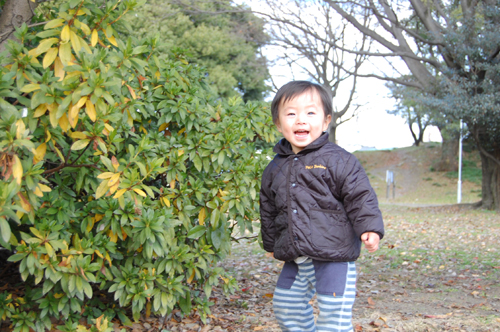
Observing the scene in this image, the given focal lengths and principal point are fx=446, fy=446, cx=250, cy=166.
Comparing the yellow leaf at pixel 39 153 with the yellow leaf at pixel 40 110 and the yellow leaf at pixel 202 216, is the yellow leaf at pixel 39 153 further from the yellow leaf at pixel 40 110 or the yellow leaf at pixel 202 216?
the yellow leaf at pixel 202 216

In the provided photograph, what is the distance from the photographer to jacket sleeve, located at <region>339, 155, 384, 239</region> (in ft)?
7.49

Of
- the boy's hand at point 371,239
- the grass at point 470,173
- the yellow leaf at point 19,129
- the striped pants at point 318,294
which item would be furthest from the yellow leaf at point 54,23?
the grass at point 470,173

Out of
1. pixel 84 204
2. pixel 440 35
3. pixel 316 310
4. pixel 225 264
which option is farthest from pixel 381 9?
pixel 84 204

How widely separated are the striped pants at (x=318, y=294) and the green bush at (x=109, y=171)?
24.9 inches

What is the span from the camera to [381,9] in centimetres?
1201

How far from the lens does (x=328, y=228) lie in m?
2.38

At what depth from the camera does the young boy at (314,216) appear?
7.62 ft

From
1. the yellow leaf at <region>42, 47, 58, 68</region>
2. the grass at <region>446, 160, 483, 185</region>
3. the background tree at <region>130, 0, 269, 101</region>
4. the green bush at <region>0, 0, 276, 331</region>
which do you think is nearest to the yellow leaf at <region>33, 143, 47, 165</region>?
the green bush at <region>0, 0, 276, 331</region>

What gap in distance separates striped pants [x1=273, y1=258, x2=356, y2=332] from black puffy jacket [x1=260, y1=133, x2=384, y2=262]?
89 mm

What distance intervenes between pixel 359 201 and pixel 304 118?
1.88 ft

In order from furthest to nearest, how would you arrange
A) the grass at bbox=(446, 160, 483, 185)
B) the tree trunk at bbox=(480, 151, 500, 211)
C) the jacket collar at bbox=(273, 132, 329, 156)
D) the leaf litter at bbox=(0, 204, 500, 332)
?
the grass at bbox=(446, 160, 483, 185)
the tree trunk at bbox=(480, 151, 500, 211)
the leaf litter at bbox=(0, 204, 500, 332)
the jacket collar at bbox=(273, 132, 329, 156)

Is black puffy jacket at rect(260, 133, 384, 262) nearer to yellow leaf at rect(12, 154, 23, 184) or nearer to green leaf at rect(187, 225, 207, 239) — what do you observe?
green leaf at rect(187, 225, 207, 239)

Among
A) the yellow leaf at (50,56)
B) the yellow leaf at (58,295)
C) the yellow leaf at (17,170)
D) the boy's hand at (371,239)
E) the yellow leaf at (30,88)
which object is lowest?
the yellow leaf at (58,295)

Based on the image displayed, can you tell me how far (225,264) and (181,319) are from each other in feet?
8.52
